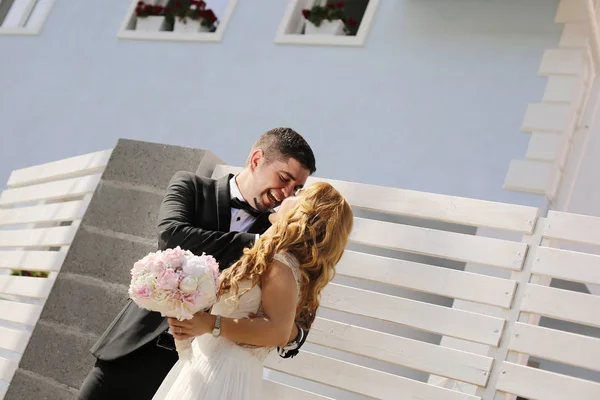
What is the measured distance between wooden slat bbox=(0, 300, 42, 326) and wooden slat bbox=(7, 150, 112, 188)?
2.80ft

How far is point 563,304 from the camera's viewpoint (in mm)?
3311

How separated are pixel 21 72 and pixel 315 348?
6374 millimetres

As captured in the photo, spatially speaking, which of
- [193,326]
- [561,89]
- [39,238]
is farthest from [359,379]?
[561,89]

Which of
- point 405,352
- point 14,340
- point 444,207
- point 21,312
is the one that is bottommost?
point 14,340

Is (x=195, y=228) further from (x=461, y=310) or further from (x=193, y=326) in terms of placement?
(x=461, y=310)

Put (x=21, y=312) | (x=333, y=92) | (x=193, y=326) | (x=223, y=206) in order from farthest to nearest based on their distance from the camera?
(x=333, y=92) < (x=21, y=312) < (x=223, y=206) < (x=193, y=326)

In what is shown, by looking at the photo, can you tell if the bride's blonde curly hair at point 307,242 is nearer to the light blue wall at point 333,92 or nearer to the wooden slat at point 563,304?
the wooden slat at point 563,304

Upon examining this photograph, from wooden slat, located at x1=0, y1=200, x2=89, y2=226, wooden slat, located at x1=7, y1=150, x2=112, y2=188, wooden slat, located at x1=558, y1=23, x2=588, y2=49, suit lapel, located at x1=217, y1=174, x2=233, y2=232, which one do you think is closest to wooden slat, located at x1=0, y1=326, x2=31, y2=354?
wooden slat, located at x1=0, y1=200, x2=89, y2=226

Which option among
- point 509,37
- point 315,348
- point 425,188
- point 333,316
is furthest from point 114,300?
point 509,37

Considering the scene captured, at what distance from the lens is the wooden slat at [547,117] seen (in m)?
6.81

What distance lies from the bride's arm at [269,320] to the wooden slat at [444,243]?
3.40 ft

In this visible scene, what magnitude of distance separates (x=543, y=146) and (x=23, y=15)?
773 cm

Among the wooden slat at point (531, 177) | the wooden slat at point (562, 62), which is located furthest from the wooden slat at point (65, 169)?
the wooden slat at point (562, 62)

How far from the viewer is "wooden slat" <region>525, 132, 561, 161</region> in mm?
6754
